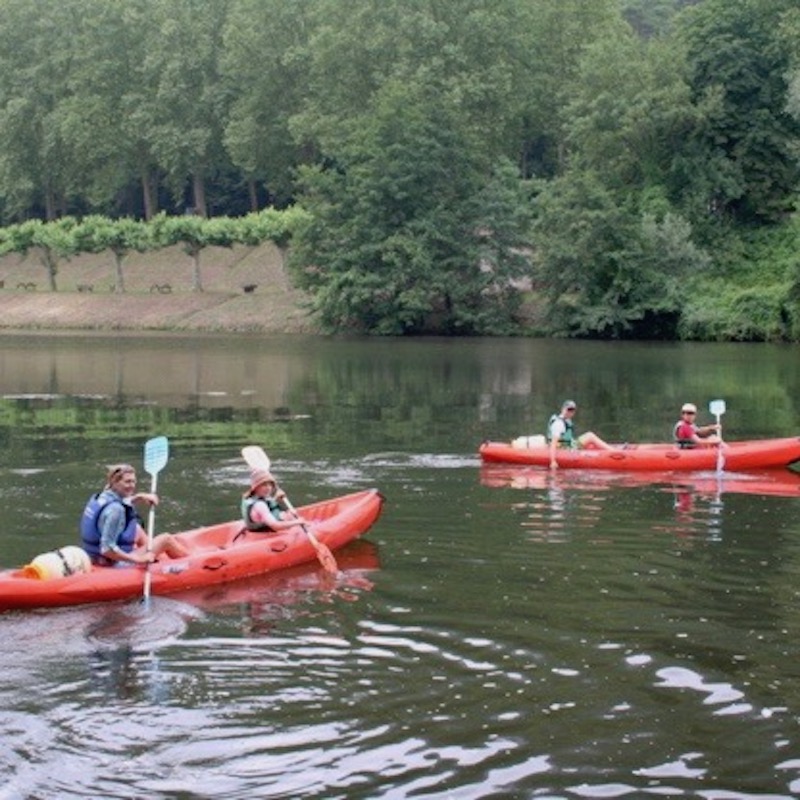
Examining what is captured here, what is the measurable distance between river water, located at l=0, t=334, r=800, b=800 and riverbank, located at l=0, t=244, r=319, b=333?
1741 inches

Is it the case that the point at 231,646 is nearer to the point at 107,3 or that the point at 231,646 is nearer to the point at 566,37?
the point at 566,37

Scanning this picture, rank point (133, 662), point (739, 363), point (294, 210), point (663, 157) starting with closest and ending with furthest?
point (133, 662) < point (739, 363) < point (663, 157) < point (294, 210)

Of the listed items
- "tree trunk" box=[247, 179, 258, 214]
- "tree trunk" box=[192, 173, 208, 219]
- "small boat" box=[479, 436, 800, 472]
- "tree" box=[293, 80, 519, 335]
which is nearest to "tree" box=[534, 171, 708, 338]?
"tree" box=[293, 80, 519, 335]

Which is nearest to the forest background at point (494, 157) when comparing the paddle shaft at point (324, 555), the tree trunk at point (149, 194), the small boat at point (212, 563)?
the tree trunk at point (149, 194)

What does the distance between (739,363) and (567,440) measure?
23680mm

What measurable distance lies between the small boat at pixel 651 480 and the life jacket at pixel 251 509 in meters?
5.97

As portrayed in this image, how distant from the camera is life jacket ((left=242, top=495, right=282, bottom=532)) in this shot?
1638 cm

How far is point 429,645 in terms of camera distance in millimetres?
12469

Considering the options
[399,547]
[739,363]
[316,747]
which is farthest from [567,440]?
[739,363]

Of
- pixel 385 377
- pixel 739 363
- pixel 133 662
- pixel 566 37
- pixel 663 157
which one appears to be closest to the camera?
pixel 133 662

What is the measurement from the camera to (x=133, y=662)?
12086 mm

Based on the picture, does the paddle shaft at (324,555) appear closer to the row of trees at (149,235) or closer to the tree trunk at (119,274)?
the row of trees at (149,235)

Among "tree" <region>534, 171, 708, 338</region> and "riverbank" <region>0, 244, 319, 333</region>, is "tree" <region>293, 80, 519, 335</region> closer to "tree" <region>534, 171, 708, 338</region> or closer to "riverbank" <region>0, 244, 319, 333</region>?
"riverbank" <region>0, 244, 319, 333</region>

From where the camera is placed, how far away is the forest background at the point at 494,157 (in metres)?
62.6
